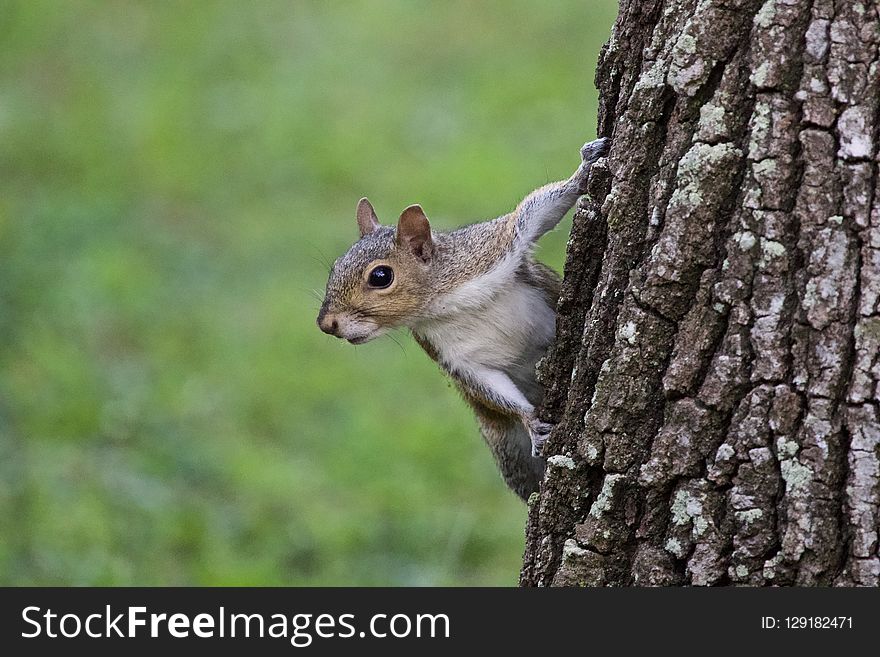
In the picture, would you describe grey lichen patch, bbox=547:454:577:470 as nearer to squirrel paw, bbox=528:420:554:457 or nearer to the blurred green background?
squirrel paw, bbox=528:420:554:457

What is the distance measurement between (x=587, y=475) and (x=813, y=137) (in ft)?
2.81

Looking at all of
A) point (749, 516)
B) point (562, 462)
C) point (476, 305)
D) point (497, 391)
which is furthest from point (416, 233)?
point (749, 516)

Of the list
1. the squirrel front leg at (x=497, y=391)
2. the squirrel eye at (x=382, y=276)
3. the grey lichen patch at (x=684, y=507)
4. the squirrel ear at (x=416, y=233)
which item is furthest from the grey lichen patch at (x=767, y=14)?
the squirrel eye at (x=382, y=276)

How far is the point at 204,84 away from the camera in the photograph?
28.0 feet

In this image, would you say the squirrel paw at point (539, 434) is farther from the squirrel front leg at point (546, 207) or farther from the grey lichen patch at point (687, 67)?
the grey lichen patch at point (687, 67)

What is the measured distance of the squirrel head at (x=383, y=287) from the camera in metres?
3.60

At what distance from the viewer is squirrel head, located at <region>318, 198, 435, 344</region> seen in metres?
3.60

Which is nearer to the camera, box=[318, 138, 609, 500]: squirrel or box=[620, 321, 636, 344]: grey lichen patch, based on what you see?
box=[620, 321, 636, 344]: grey lichen patch

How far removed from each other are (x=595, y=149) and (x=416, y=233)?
2.98ft

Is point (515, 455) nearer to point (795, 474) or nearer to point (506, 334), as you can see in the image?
point (506, 334)

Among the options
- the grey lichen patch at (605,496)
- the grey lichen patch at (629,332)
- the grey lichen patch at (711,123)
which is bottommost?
the grey lichen patch at (605,496)

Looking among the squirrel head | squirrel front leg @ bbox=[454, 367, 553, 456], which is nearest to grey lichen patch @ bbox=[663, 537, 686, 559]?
squirrel front leg @ bbox=[454, 367, 553, 456]

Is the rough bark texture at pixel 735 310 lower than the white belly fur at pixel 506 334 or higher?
lower

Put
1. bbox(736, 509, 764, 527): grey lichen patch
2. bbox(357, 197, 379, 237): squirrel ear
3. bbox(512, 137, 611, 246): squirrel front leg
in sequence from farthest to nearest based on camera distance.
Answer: bbox(357, 197, 379, 237): squirrel ear
bbox(512, 137, 611, 246): squirrel front leg
bbox(736, 509, 764, 527): grey lichen patch
